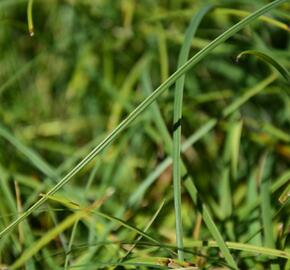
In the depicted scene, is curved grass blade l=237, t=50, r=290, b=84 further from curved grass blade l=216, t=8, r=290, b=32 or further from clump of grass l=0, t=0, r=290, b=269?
curved grass blade l=216, t=8, r=290, b=32

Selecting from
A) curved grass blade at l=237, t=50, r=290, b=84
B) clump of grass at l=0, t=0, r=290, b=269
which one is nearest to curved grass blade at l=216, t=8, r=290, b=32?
clump of grass at l=0, t=0, r=290, b=269

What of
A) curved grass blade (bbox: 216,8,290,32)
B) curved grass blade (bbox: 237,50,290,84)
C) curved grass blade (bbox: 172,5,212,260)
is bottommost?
curved grass blade (bbox: 172,5,212,260)

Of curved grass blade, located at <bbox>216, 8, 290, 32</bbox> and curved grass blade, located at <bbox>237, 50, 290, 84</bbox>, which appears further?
curved grass blade, located at <bbox>216, 8, 290, 32</bbox>

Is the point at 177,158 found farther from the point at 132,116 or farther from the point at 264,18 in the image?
the point at 264,18

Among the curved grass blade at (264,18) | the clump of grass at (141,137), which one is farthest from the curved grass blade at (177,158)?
the curved grass blade at (264,18)

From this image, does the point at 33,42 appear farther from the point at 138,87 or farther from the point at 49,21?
the point at 138,87

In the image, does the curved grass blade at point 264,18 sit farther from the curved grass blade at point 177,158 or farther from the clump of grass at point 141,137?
the curved grass blade at point 177,158

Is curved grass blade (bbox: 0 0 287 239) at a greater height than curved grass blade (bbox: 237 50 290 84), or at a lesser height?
lesser

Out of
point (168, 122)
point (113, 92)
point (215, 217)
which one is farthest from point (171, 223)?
point (113, 92)

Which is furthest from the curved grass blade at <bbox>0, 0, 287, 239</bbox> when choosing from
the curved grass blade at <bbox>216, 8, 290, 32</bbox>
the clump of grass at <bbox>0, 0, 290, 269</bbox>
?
the curved grass blade at <bbox>216, 8, 290, 32</bbox>
